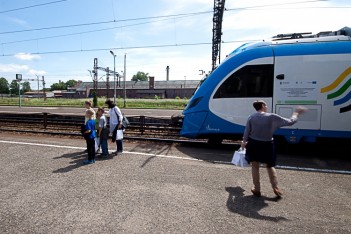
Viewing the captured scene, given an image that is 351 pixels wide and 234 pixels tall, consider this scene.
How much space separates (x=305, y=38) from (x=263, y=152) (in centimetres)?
473

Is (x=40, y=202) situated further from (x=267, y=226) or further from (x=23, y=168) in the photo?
(x=267, y=226)

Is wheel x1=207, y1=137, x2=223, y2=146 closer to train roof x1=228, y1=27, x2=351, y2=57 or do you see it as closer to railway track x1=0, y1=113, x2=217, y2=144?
railway track x1=0, y1=113, x2=217, y2=144

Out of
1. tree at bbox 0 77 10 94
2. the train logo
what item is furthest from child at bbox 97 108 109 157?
tree at bbox 0 77 10 94

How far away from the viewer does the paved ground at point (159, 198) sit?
10.5ft

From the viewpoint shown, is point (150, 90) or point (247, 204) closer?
point (247, 204)

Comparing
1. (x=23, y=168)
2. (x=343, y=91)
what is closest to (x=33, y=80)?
(x=23, y=168)

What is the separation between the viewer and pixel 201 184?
4645mm

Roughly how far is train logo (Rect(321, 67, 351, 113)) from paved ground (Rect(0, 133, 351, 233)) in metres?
2.12

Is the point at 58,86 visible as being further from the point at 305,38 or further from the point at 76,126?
the point at 305,38

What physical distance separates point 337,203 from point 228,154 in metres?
3.35

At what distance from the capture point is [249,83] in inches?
269

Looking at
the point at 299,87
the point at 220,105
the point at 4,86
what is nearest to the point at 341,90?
the point at 299,87

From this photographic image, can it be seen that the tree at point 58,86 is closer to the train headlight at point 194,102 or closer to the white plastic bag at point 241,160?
the train headlight at point 194,102

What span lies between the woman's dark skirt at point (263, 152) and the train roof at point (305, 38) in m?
4.00
